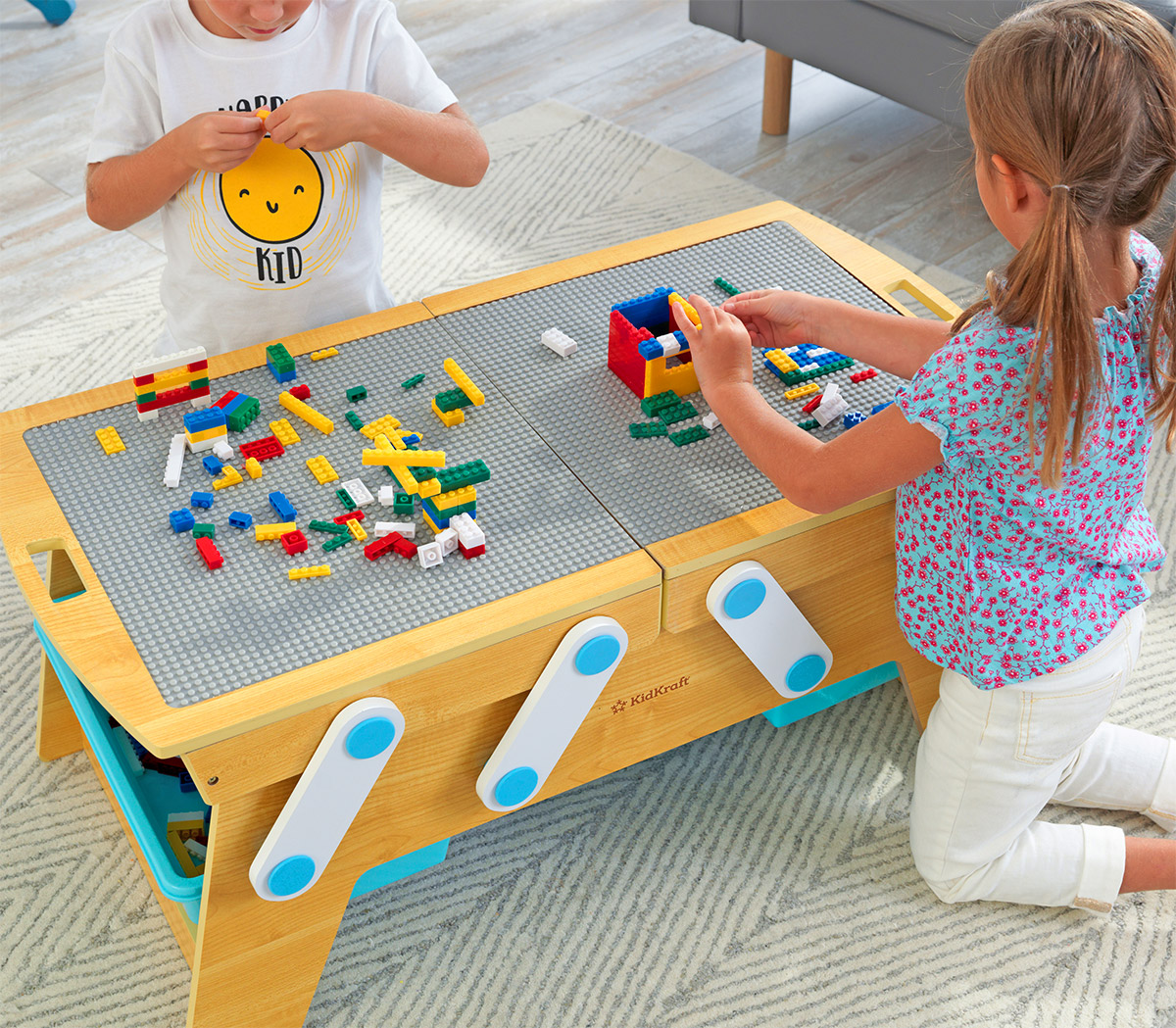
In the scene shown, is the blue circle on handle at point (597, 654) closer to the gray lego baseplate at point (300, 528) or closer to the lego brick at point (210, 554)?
the gray lego baseplate at point (300, 528)

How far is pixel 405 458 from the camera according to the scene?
105 cm

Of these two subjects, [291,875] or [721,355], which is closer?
[291,875]

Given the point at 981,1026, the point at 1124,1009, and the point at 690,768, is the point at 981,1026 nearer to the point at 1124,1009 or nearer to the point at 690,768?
the point at 1124,1009

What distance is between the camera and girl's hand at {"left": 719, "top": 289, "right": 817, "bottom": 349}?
1.16 meters

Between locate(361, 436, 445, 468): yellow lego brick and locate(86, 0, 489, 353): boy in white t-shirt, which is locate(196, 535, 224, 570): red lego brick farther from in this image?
locate(86, 0, 489, 353): boy in white t-shirt

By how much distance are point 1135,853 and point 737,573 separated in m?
0.50

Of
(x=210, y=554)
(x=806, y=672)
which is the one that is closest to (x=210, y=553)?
(x=210, y=554)

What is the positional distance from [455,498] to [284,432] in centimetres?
20

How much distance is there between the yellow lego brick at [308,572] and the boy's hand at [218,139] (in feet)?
1.42

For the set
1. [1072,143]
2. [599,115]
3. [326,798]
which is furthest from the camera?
[599,115]

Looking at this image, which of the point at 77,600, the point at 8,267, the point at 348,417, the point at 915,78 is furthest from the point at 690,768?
the point at 8,267

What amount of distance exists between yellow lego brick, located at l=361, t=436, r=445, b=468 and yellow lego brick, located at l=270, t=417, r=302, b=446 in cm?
8

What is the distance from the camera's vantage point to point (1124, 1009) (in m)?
1.10

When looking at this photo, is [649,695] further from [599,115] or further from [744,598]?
[599,115]
